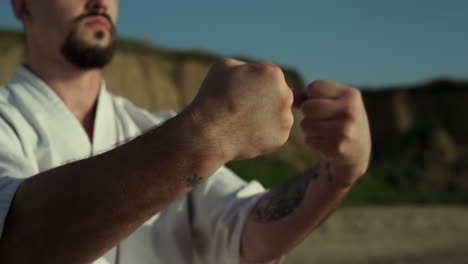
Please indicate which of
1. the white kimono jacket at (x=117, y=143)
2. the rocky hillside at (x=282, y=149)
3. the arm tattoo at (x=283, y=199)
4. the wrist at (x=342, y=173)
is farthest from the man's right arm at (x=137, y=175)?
the rocky hillside at (x=282, y=149)

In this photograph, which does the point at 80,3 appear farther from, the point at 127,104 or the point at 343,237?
the point at 343,237

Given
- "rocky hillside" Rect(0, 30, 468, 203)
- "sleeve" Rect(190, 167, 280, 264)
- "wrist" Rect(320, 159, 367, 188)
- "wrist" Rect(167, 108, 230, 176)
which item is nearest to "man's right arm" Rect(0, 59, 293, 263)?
"wrist" Rect(167, 108, 230, 176)

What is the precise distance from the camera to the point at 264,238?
1.80 meters

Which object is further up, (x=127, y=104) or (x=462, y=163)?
(x=127, y=104)

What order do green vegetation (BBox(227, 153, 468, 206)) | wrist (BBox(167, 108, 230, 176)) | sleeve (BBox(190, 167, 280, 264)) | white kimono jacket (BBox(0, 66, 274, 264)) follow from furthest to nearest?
green vegetation (BBox(227, 153, 468, 206)) < sleeve (BBox(190, 167, 280, 264)) < white kimono jacket (BBox(0, 66, 274, 264)) < wrist (BBox(167, 108, 230, 176))

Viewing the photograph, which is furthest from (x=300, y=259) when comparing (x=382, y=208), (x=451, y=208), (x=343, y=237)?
(x=451, y=208)

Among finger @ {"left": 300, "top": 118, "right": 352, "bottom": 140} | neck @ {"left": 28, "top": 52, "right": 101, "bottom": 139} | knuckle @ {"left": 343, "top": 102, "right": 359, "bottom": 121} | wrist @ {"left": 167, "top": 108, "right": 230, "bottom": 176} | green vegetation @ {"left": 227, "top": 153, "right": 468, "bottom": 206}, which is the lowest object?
green vegetation @ {"left": 227, "top": 153, "right": 468, "bottom": 206}

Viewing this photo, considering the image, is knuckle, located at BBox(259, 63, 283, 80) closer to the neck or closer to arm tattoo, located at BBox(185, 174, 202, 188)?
arm tattoo, located at BBox(185, 174, 202, 188)

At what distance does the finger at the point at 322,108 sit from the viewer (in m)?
1.54

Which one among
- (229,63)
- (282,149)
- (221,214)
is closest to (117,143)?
(221,214)

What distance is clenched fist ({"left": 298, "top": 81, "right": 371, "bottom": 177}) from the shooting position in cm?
154

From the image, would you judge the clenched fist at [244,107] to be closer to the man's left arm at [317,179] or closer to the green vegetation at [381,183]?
the man's left arm at [317,179]

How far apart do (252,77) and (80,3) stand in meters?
0.94

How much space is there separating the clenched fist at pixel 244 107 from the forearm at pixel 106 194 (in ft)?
0.16
